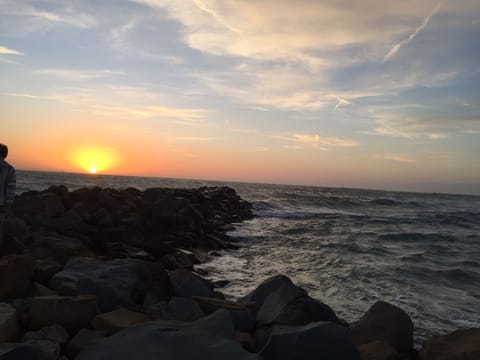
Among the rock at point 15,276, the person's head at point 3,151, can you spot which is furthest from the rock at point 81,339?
the person's head at point 3,151

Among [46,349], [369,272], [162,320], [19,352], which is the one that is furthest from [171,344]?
[369,272]

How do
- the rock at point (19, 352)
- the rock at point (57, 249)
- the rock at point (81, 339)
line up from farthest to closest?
the rock at point (57, 249) < the rock at point (81, 339) < the rock at point (19, 352)

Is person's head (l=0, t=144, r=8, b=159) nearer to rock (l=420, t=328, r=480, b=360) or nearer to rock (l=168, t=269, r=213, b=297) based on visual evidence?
rock (l=168, t=269, r=213, b=297)

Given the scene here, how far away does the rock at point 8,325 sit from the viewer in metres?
3.60

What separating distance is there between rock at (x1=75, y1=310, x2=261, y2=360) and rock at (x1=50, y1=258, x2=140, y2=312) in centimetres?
115

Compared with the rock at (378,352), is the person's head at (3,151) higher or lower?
higher

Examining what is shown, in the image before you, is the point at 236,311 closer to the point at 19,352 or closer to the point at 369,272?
the point at 19,352

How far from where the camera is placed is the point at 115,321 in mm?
3959

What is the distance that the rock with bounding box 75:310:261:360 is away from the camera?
10.3ft

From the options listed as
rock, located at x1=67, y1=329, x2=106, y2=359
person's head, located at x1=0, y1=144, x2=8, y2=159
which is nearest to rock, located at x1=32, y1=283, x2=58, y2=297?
rock, located at x1=67, y1=329, x2=106, y2=359

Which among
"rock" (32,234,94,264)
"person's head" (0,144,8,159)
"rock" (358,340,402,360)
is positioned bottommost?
"rock" (358,340,402,360)

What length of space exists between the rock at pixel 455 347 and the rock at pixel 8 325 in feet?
13.9

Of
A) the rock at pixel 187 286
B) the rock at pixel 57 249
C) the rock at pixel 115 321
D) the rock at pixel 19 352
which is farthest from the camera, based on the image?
the rock at pixel 57 249

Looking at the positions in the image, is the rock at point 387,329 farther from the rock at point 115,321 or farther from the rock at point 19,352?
the rock at point 19,352
